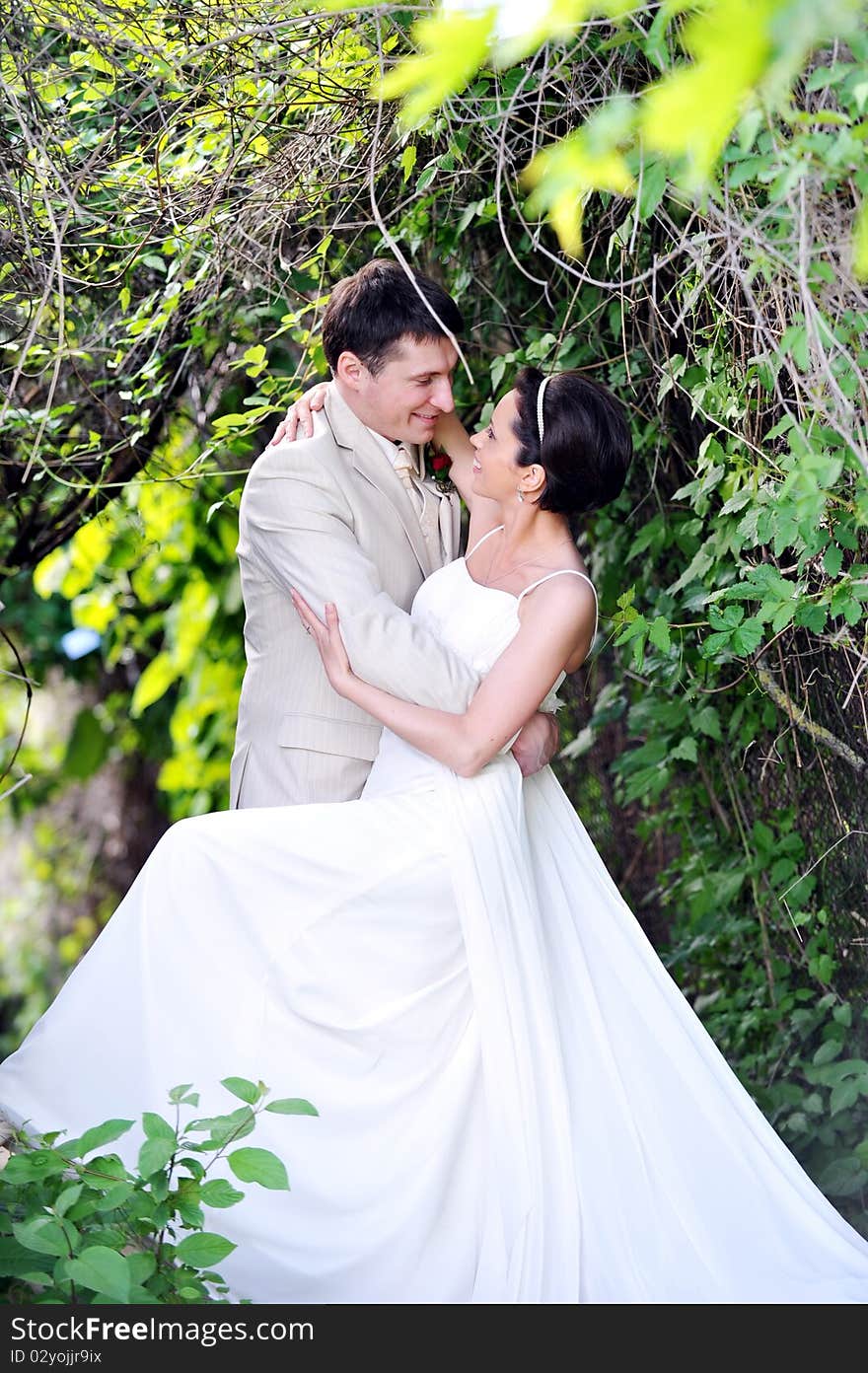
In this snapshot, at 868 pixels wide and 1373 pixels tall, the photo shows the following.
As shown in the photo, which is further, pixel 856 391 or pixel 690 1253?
pixel 690 1253

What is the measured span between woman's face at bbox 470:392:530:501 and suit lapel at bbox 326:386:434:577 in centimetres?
24

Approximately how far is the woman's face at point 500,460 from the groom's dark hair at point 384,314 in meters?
0.28

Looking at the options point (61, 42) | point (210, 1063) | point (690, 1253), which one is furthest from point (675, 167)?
point (61, 42)

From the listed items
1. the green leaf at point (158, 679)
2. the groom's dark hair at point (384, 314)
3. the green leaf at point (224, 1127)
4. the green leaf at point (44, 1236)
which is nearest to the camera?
the green leaf at point (44, 1236)

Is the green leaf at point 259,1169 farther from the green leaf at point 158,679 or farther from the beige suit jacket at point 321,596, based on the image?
the green leaf at point 158,679

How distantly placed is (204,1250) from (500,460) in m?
1.82

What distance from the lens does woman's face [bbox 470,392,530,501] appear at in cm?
324

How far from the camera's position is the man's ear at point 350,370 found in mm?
3430

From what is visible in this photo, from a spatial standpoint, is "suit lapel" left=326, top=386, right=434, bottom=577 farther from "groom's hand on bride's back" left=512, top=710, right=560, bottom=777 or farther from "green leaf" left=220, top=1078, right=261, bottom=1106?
"green leaf" left=220, top=1078, right=261, bottom=1106

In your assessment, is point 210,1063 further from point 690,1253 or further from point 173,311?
point 173,311

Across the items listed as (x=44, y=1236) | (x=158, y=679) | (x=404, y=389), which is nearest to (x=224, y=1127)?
(x=44, y=1236)

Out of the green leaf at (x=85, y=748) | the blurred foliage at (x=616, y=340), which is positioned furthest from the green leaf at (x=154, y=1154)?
the green leaf at (x=85, y=748)

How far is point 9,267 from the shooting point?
11.2ft

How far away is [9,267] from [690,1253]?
2.72 m
